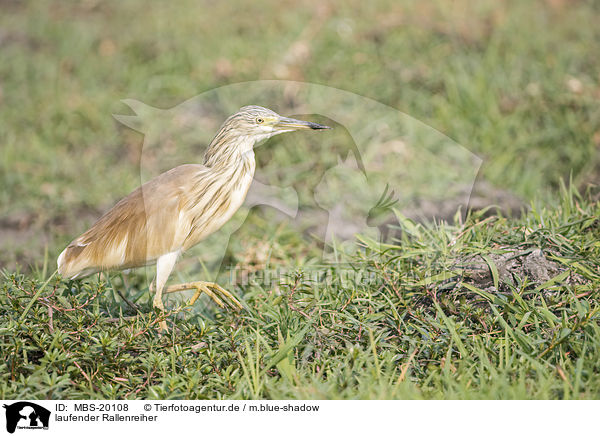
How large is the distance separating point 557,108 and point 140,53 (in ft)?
11.7

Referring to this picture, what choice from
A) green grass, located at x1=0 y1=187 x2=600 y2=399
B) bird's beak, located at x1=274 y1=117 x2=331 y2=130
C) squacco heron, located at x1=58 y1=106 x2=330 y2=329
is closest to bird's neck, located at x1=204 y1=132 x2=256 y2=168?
squacco heron, located at x1=58 y1=106 x2=330 y2=329

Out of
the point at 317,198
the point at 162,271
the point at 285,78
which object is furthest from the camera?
the point at 285,78

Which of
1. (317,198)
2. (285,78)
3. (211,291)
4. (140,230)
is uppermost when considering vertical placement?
(285,78)

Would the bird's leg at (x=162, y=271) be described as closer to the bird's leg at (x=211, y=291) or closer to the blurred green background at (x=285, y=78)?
the bird's leg at (x=211, y=291)

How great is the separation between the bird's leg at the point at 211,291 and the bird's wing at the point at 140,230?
0.47 feet

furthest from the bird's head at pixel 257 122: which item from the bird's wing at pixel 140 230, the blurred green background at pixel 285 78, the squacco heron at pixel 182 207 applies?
the blurred green background at pixel 285 78

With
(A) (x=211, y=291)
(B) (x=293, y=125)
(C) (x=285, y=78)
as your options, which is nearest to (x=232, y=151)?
(B) (x=293, y=125)

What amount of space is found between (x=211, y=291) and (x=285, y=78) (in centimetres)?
291

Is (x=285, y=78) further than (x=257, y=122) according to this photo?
Yes

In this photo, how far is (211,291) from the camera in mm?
2432

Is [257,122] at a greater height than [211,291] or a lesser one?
greater

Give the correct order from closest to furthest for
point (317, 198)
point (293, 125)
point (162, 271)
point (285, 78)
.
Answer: point (293, 125) < point (162, 271) < point (317, 198) < point (285, 78)

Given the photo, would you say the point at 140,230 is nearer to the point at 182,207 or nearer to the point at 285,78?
the point at 182,207

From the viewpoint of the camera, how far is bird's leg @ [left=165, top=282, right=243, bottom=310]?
2.35 meters
